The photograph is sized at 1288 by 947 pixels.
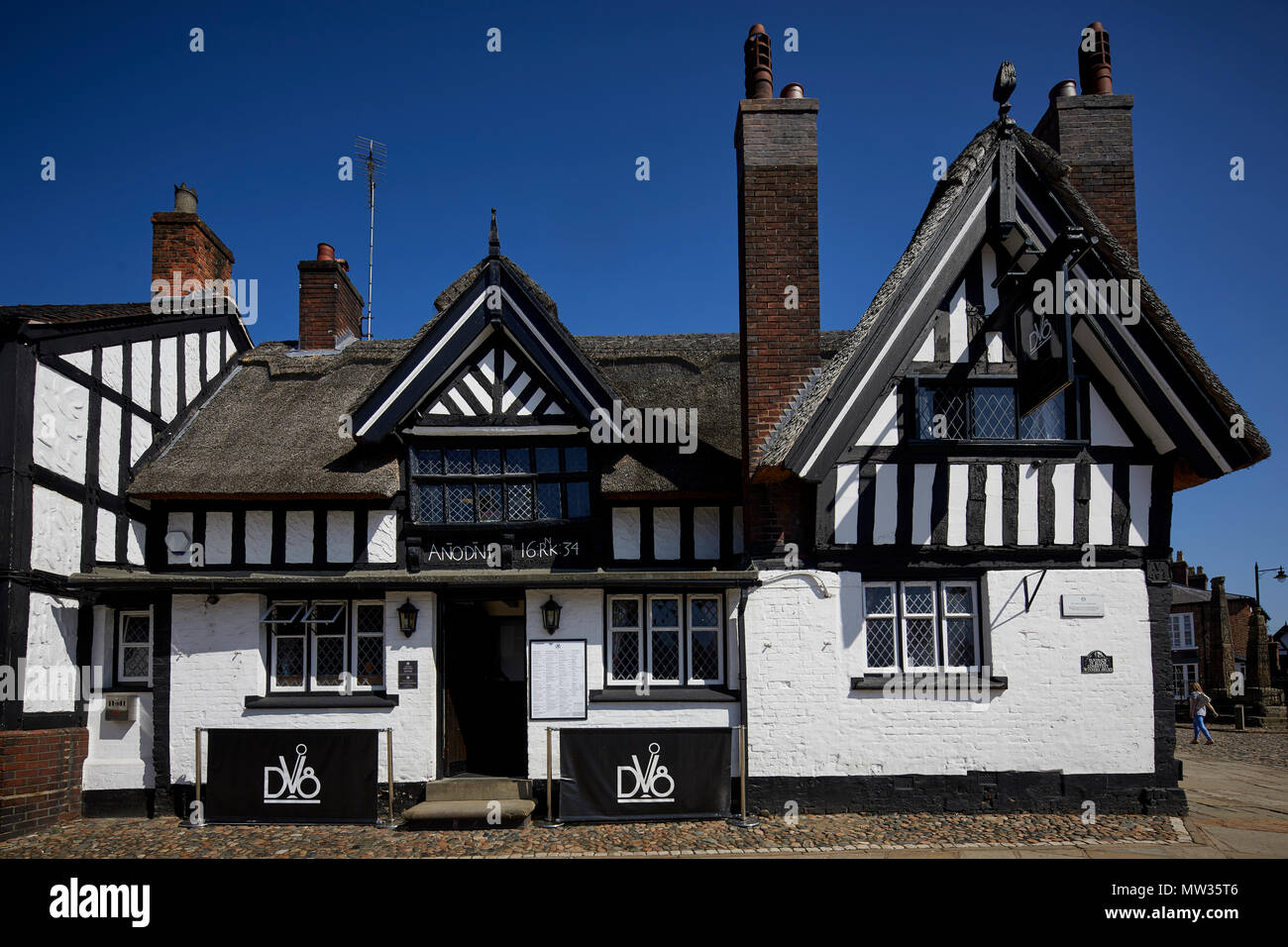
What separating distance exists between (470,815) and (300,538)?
4.59 m

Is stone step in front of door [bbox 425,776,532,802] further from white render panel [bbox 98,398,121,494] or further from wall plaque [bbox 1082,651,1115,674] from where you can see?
wall plaque [bbox 1082,651,1115,674]

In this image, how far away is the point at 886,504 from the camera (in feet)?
37.1

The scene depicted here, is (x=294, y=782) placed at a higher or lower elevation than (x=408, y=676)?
lower

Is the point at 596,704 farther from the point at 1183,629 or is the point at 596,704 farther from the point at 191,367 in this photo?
the point at 1183,629

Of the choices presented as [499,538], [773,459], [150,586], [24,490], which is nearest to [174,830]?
[150,586]

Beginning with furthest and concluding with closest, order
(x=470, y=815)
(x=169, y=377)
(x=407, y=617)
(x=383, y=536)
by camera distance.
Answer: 1. (x=169, y=377)
2. (x=383, y=536)
3. (x=407, y=617)
4. (x=470, y=815)

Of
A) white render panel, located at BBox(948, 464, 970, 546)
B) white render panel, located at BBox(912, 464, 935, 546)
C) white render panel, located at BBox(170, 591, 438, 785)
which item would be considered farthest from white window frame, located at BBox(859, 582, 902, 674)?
white render panel, located at BBox(170, 591, 438, 785)

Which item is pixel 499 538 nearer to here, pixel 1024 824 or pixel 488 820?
pixel 488 820

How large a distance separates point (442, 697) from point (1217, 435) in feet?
34.4

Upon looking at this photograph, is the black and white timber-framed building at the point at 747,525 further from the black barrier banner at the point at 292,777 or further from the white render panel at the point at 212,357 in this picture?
the white render panel at the point at 212,357

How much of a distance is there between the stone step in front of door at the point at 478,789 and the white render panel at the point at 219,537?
14.5 ft

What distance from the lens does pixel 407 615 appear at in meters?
11.9

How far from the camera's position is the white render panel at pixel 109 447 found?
12.4 m

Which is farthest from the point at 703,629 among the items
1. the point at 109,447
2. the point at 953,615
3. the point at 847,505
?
the point at 109,447
